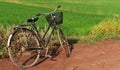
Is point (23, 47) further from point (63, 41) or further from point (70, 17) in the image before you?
point (70, 17)

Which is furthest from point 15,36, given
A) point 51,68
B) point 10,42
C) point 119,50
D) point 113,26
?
point 113,26

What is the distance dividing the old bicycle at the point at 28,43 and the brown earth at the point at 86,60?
0.21 meters

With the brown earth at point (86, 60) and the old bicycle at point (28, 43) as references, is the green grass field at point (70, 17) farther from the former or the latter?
the brown earth at point (86, 60)

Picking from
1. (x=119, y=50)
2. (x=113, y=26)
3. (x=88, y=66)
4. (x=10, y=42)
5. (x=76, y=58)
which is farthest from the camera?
(x=113, y=26)

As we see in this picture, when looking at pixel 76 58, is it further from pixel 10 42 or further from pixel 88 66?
pixel 10 42

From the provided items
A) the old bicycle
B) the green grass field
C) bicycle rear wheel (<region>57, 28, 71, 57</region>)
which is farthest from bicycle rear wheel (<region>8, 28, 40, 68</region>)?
the green grass field

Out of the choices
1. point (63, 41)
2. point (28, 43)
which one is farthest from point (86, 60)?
point (28, 43)

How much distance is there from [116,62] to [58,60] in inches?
53.6

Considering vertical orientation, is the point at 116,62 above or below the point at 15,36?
below

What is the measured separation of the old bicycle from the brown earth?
210 mm

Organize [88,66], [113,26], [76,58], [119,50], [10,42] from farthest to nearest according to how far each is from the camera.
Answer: [113,26] → [119,50] → [76,58] → [88,66] → [10,42]

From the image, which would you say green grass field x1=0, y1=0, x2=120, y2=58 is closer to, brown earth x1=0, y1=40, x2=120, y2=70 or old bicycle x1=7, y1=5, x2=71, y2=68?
old bicycle x1=7, y1=5, x2=71, y2=68

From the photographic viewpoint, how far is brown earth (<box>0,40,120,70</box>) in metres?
8.15

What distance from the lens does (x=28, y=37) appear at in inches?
324
